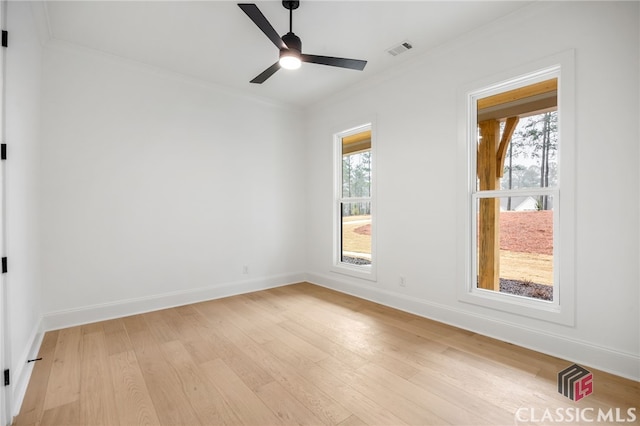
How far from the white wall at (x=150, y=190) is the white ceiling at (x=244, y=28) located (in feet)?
1.33

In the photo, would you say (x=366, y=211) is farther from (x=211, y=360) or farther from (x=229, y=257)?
(x=211, y=360)

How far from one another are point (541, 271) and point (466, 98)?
1.78 meters

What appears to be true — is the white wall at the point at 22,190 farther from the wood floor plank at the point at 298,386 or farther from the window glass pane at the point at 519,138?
the window glass pane at the point at 519,138

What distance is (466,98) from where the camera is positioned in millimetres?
3047

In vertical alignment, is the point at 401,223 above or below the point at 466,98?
below

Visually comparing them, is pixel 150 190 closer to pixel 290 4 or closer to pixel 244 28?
pixel 244 28

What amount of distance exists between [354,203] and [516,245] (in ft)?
7.03

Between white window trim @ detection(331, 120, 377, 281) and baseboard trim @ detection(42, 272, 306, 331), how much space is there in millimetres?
973

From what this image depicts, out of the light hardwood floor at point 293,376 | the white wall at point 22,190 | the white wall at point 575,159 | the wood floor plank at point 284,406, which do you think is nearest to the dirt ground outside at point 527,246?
the white wall at point 575,159

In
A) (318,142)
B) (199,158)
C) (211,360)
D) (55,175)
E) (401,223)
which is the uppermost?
(318,142)

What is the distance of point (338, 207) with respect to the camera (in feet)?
15.5

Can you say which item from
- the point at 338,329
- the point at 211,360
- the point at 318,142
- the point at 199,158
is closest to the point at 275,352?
the point at 211,360

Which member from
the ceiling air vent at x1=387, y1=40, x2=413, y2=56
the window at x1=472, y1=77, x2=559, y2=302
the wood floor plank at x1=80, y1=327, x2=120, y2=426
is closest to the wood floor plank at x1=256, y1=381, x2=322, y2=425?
the wood floor plank at x1=80, y1=327, x2=120, y2=426

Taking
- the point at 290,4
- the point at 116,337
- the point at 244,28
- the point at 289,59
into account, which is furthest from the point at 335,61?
the point at 116,337
